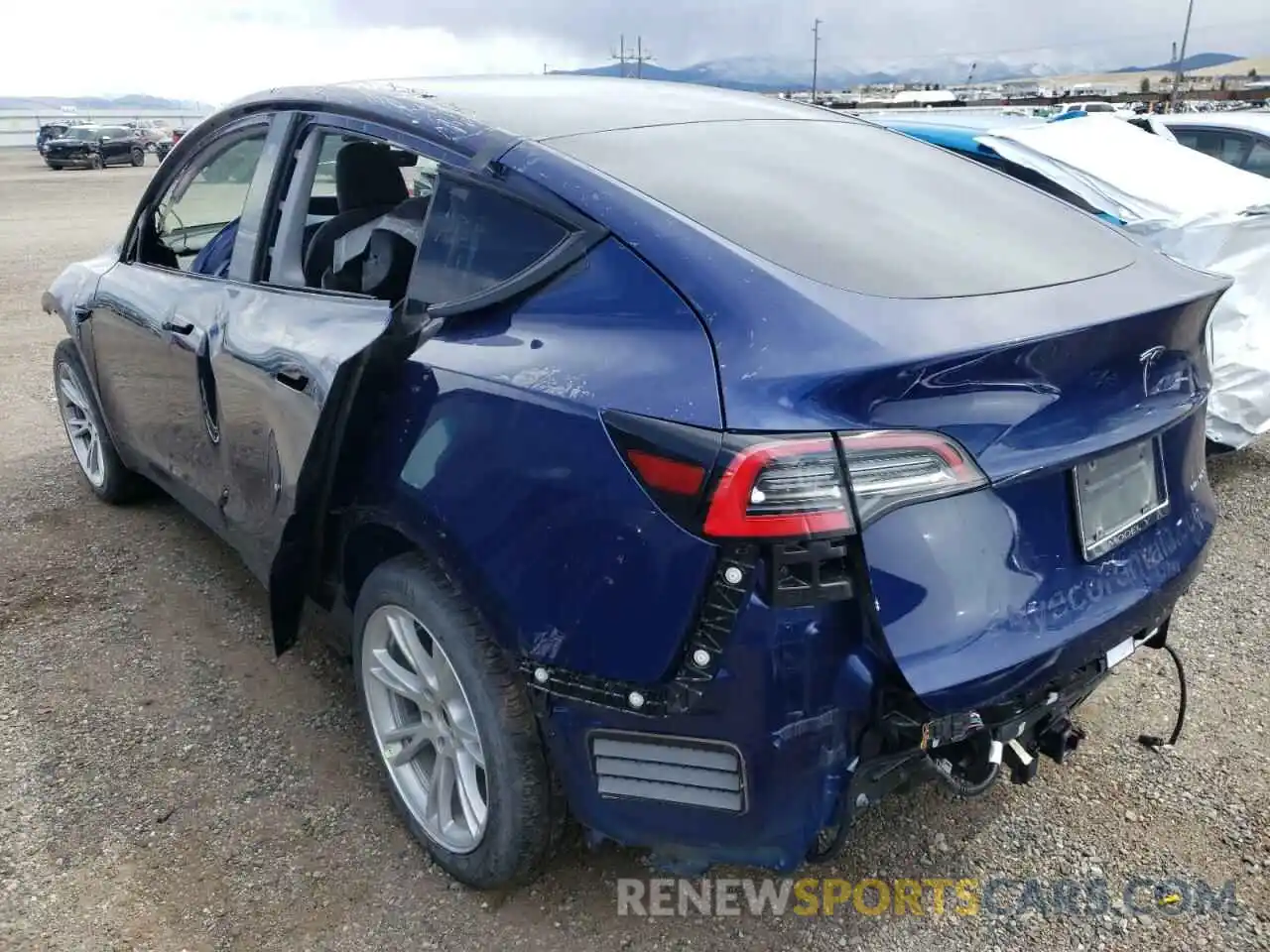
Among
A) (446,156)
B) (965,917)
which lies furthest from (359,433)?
(965,917)

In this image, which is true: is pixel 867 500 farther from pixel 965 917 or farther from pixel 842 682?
pixel 965 917

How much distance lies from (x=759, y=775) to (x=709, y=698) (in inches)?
6.7

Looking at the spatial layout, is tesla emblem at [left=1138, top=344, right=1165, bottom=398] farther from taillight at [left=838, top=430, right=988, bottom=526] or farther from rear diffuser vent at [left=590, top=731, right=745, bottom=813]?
rear diffuser vent at [left=590, top=731, right=745, bottom=813]

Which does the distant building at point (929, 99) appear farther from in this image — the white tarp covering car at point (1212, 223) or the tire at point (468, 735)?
the tire at point (468, 735)

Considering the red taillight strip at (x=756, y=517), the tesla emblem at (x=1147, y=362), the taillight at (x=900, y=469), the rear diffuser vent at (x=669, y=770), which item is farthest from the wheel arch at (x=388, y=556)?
the tesla emblem at (x=1147, y=362)

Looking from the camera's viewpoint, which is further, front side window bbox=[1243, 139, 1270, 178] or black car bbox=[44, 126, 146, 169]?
black car bbox=[44, 126, 146, 169]

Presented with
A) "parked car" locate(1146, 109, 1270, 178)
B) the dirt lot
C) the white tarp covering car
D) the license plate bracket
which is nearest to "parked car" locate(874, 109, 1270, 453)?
the white tarp covering car

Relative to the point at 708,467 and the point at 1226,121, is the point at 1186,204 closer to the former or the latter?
the point at 708,467

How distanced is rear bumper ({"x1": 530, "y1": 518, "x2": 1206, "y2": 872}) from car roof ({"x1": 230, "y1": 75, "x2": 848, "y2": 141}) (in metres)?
1.28

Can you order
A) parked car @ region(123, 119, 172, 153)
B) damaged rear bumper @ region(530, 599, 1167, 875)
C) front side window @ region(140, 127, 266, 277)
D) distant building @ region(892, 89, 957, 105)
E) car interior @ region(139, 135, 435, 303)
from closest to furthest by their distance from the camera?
damaged rear bumper @ region(530, 599, 1167, 875) → car interior @ region(139, 135, 435, 303) → front side window @ region(140, 127, 266, 277) → parked car @ region(123, 119, 172, 153) → distant building @ region(892, 89, 957, 105)

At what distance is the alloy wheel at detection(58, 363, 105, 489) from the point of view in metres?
4.51

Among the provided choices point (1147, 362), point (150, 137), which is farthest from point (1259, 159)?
point (150, 137)

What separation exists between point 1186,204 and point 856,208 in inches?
135

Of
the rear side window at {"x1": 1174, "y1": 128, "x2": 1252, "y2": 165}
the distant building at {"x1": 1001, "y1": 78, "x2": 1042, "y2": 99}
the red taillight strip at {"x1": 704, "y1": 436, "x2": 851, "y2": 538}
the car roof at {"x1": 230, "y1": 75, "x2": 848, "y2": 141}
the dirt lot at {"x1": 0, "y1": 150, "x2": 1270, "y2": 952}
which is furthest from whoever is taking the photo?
the distant building at {"x1": 1001, "y1": 78, "x2": 1042, "y2": 99}
